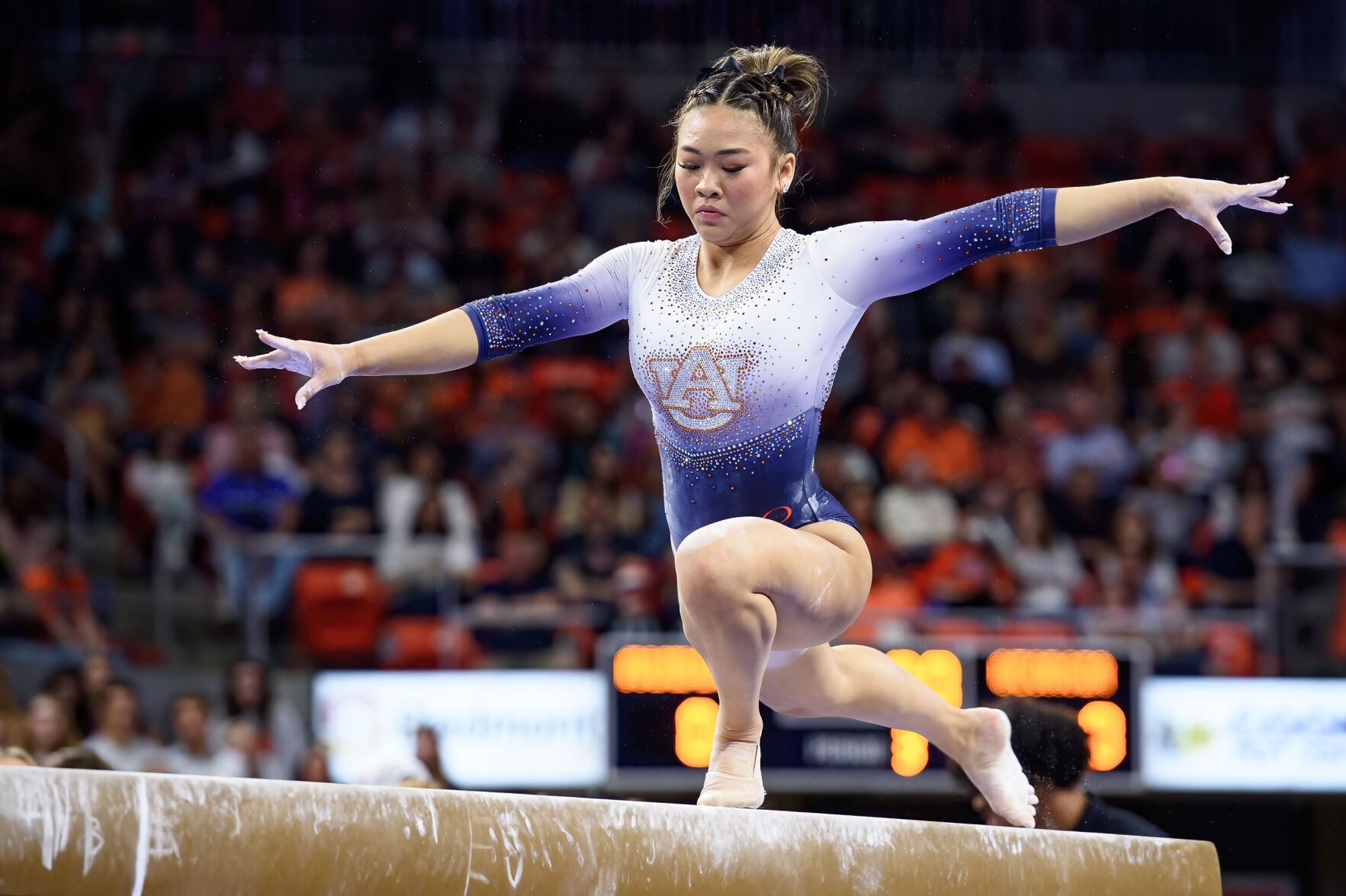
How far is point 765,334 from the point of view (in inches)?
123

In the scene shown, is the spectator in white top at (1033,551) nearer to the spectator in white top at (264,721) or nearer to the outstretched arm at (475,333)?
the spectator in white top at (264,721)

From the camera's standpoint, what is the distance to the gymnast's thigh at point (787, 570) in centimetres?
290

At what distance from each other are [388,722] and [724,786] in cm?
409

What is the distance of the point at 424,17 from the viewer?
38.3ft

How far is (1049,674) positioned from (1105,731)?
363mm

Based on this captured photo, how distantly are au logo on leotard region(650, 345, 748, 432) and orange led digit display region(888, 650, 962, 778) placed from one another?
11.8 feet

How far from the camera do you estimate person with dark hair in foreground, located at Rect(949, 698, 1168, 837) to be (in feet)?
12.6

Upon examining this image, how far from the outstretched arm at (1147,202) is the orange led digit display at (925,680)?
3.78 meters

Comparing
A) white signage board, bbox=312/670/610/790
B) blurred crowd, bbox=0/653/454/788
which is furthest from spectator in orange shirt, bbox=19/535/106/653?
white signage board, bbox=312/670/610/790

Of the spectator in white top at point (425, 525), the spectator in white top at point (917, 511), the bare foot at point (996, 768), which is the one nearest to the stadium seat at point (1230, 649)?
the spectator in white top at point (917, 511)

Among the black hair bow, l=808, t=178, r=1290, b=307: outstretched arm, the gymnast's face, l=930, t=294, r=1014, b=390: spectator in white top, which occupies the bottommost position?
l=930, t=294, r=1014, b=390: spectator in white top

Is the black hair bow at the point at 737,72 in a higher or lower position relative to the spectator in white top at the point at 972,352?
higher

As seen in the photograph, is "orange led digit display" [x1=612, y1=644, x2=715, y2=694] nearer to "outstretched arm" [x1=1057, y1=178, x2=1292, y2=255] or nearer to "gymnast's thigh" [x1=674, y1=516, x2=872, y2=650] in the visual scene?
"gymnast's thigh" [x1=674, y1=516, x2=872, y2=650]

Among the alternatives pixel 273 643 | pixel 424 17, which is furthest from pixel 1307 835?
pixel 424 17
